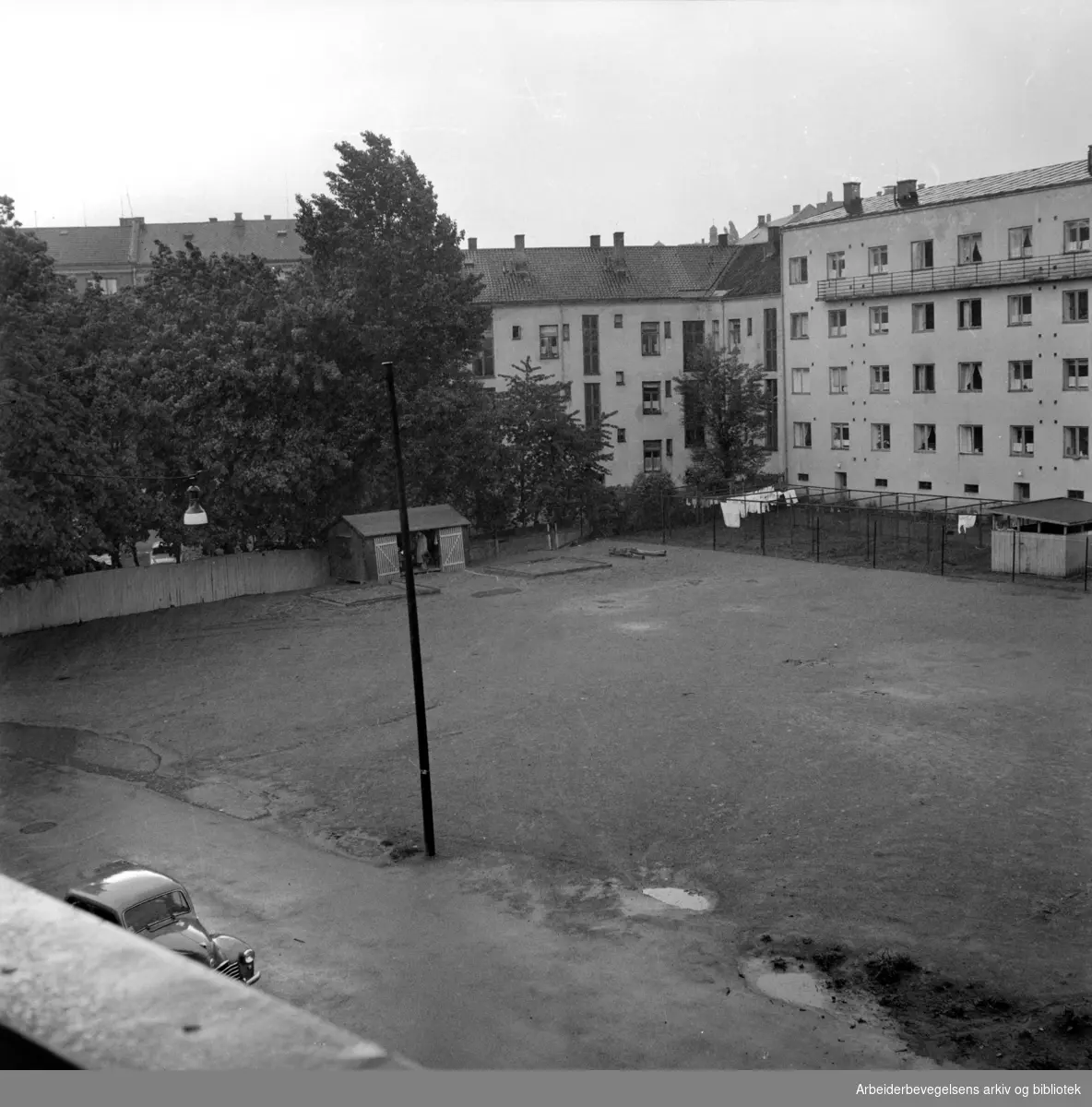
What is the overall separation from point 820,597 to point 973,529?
1230 centimetres

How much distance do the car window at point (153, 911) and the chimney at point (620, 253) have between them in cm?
4962

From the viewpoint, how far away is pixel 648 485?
49.8 m

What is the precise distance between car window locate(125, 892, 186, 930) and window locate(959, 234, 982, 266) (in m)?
40.1

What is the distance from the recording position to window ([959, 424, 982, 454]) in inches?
1795

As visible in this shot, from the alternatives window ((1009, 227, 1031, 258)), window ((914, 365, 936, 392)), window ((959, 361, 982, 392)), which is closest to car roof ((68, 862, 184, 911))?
window ((959, 361, 982, 392))

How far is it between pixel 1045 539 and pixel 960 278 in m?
13.1

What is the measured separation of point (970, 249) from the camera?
4519cm

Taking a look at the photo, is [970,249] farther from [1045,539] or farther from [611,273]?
[611,273]

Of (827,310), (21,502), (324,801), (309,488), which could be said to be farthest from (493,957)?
(827,310)

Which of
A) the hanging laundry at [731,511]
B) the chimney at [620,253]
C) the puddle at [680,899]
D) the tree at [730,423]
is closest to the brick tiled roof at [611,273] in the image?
the chimney at [620,253]

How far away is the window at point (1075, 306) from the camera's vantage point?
41.8 meters

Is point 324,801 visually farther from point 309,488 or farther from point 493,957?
point 309,488

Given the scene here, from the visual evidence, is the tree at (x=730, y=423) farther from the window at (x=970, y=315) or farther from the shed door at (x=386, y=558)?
the shed door at (x=386, y=558)

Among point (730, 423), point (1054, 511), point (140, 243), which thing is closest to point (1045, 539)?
point (1054, 511)
